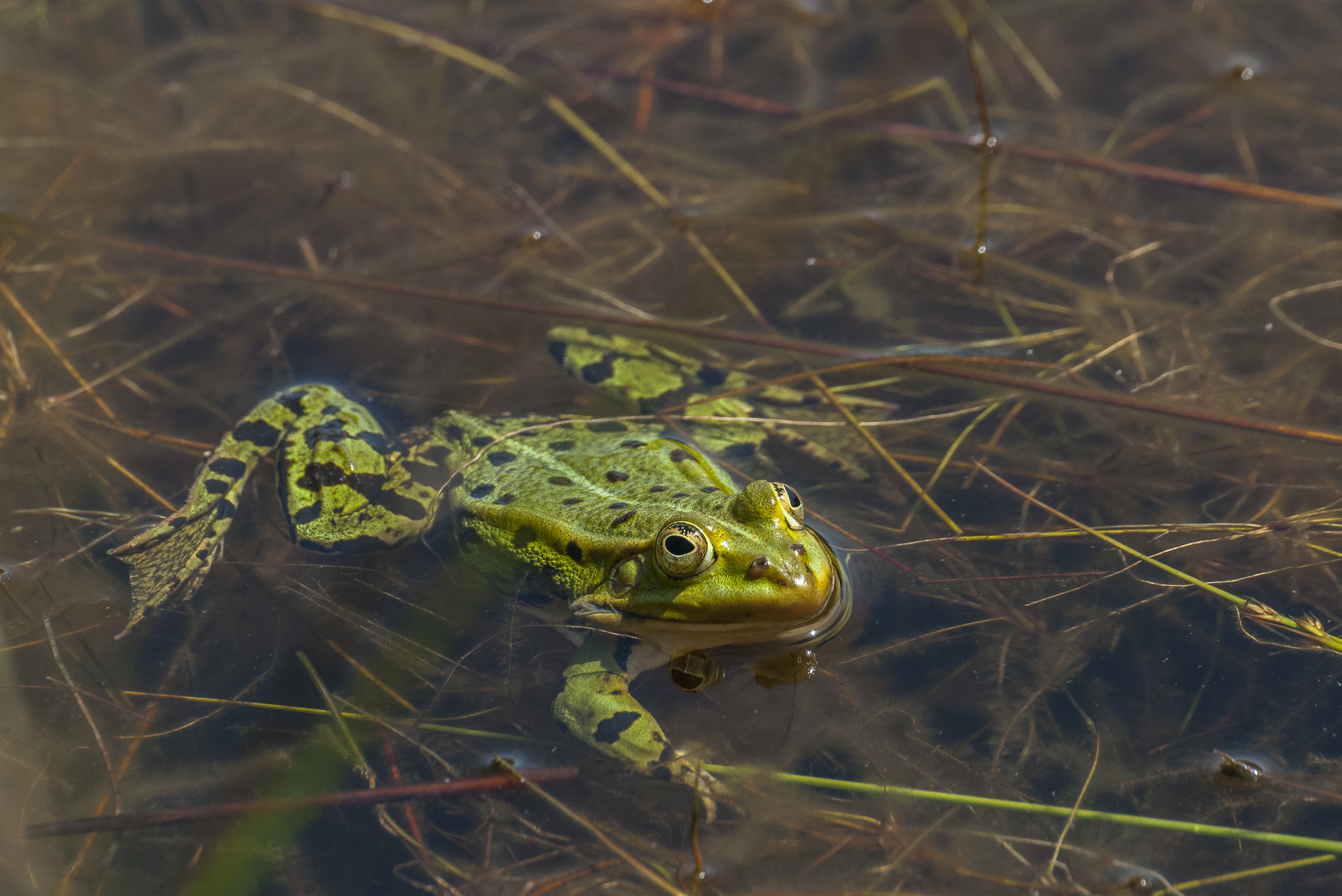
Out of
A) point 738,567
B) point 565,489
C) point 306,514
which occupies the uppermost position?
point 738,567

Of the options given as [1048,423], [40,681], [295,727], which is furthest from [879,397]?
[40,681]

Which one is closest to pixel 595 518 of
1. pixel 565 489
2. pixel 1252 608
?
pixel 565 489

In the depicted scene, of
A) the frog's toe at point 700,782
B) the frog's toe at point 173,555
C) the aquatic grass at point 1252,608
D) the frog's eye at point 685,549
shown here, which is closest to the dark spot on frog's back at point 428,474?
the frog's toe at point 173,555

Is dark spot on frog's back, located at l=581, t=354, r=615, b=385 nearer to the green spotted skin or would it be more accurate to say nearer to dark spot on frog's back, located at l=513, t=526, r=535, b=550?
the green spotted skin

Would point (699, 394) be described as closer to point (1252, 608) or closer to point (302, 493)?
point (302, 493)

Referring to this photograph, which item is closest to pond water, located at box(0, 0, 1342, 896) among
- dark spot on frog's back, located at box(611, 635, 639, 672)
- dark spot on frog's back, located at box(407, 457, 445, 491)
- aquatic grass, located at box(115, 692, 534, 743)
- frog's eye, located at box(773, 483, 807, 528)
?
aquatic grass, located at box(115, 692, 534, 743)
